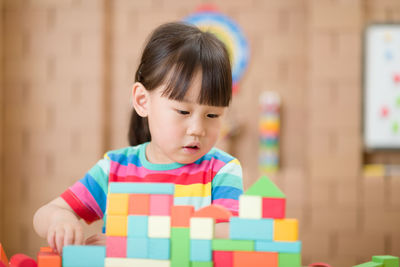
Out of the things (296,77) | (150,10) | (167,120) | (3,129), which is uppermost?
(150,10)

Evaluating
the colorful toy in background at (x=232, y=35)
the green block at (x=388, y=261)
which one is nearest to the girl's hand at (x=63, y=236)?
the green block at (x=388, y=261)

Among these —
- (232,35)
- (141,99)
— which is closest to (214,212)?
(141,99)

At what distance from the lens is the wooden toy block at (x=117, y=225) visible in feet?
1.93

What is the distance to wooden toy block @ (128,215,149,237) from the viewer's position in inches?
23.0

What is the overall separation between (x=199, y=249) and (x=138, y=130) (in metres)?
0.59

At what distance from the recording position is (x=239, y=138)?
2.98 meters

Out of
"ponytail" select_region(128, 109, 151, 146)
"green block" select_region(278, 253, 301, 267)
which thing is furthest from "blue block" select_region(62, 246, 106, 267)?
"ponytail" select_region(128, 109, 151, 146)

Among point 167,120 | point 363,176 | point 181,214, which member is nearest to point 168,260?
point 181,214

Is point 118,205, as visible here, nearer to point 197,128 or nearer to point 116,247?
point 116,247

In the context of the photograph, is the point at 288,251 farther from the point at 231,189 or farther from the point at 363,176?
the point at 363,176

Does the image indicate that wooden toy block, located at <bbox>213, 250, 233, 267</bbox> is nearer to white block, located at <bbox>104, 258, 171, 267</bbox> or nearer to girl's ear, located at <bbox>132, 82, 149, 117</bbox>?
white block, located at <bbox>104, 258, 171, 267</bbox>

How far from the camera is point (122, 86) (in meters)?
3.07

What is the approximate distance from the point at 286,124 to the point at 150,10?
109cm

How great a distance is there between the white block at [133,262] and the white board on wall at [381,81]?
2.44m
